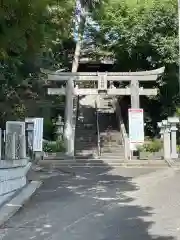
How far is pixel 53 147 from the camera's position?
24.3 metres

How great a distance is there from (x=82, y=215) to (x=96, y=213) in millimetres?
341

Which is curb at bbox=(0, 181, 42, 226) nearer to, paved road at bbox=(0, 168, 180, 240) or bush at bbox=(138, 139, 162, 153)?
paved road at bbox=(0, 168, 180, 240)

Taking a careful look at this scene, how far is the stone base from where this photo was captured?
10594 mm

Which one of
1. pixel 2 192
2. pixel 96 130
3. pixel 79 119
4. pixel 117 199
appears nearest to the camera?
pixel 2 192

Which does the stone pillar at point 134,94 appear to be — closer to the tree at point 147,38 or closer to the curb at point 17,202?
the tree at point 147,38

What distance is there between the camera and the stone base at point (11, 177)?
10.6m

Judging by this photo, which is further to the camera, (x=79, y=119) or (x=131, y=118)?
(x=79, y=119)

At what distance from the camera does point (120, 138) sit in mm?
29031

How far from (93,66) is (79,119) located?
19.2 ft

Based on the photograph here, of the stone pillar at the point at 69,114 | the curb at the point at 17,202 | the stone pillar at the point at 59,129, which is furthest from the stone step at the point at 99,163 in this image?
the curb at the point at 17,202

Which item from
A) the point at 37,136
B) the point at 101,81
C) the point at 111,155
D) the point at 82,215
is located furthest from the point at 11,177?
the point at 101,81

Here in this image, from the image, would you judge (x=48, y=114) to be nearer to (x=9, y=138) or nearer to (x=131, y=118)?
(x=131, y=118)

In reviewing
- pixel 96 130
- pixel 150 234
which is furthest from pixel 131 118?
pixel 150 234

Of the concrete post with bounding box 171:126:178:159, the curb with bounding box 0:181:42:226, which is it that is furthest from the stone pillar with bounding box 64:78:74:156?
the curb with bounding box 0:181:42:226
